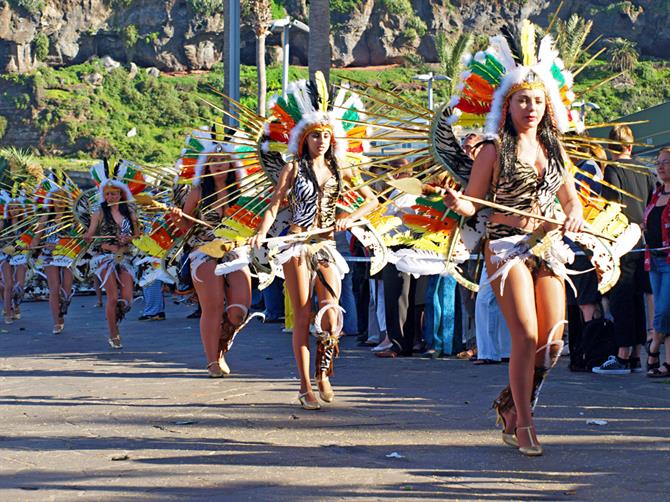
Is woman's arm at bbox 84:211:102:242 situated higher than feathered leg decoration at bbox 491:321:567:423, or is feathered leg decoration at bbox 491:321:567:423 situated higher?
woman's arm at bbox 84:211:102:242

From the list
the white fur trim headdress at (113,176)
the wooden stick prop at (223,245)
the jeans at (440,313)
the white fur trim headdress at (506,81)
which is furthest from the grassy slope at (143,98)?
the white fur trim headdress at (506,81)

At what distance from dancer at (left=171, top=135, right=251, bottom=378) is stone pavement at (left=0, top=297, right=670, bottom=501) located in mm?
409

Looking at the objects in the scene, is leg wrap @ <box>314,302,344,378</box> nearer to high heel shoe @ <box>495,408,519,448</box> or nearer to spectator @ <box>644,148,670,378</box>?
high heel shoe @ <box>495,408,519,448</box>

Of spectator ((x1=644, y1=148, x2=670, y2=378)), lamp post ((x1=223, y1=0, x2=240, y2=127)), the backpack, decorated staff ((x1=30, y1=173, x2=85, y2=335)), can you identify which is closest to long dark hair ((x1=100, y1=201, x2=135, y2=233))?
decorated staff ((x1=30, y1=173, x2=85, y2=335))

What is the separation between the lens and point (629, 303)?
32.3 feet

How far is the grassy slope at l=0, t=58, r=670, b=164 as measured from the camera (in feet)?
335

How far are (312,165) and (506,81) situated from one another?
2.08 meters

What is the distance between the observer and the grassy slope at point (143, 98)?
10201 centimetres

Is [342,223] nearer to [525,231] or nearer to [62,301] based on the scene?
[525,231]

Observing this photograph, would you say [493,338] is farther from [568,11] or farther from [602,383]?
[568,11]

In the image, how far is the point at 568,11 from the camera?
11900 cm

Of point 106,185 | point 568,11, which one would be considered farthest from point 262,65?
point 568,11

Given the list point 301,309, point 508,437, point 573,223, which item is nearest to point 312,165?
point 301,309

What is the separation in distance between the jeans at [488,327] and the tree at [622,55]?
93.9 metres
